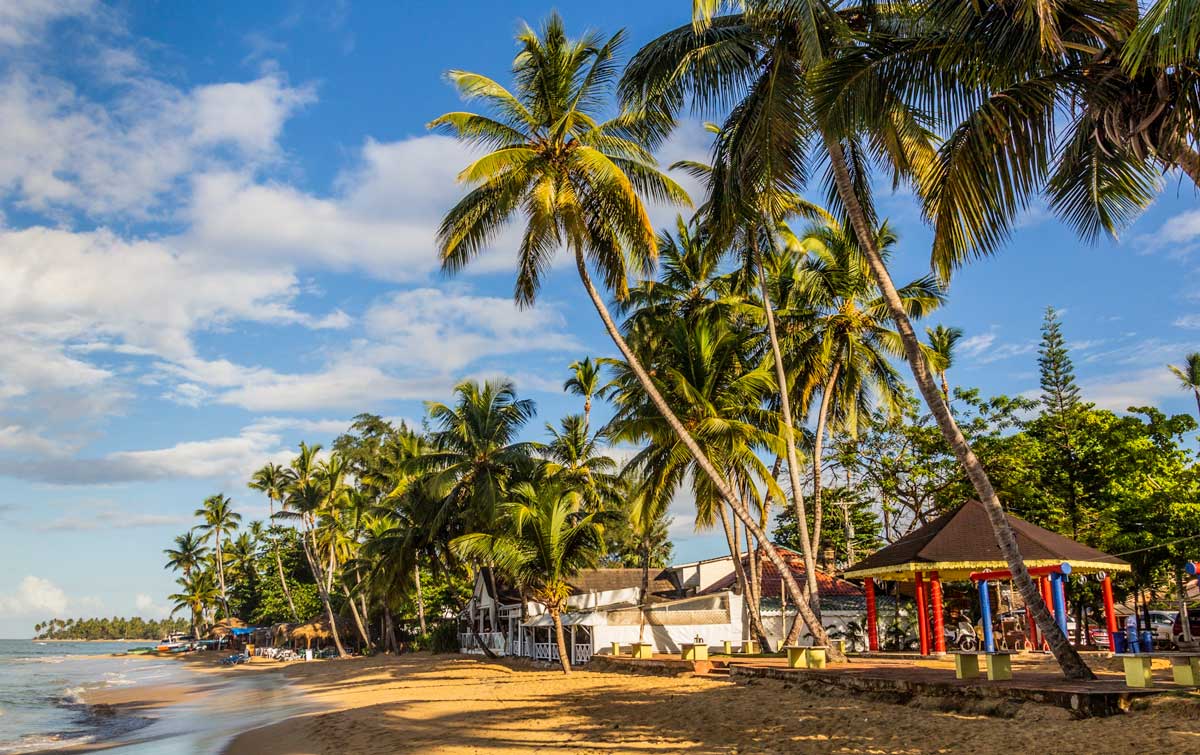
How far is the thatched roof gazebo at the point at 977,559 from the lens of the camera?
53.4 ft

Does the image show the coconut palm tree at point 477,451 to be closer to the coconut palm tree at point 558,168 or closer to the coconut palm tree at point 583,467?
the coconut palm tree at point 583,467

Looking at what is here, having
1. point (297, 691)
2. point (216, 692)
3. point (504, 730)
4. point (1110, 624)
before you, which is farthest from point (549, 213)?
point (216, 692)

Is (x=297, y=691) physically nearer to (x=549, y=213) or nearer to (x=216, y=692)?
(x=216, y=692)

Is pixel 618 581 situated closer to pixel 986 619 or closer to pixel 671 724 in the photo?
pixel 986 619

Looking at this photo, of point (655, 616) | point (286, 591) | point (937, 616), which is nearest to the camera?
point (937, 616)

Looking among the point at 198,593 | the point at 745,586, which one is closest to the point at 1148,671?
the point at 745,586

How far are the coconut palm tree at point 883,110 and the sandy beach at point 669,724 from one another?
6.96ft

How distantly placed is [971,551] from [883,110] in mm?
10095

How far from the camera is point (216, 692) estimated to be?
30.8 metres

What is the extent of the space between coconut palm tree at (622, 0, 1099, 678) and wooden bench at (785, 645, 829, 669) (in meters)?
4.95

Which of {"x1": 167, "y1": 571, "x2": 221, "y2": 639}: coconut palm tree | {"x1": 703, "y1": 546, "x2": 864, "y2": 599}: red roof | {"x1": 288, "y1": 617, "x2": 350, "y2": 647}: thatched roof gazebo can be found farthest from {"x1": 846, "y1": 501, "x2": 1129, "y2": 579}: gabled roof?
{"x1": 167, "y1": 571, "x2": 221, "y2": 639}: coconut palm tree

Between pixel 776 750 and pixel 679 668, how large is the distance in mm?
8872

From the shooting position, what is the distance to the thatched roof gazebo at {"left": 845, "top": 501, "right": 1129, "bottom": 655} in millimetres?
16281

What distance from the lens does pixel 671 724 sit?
12.5m
